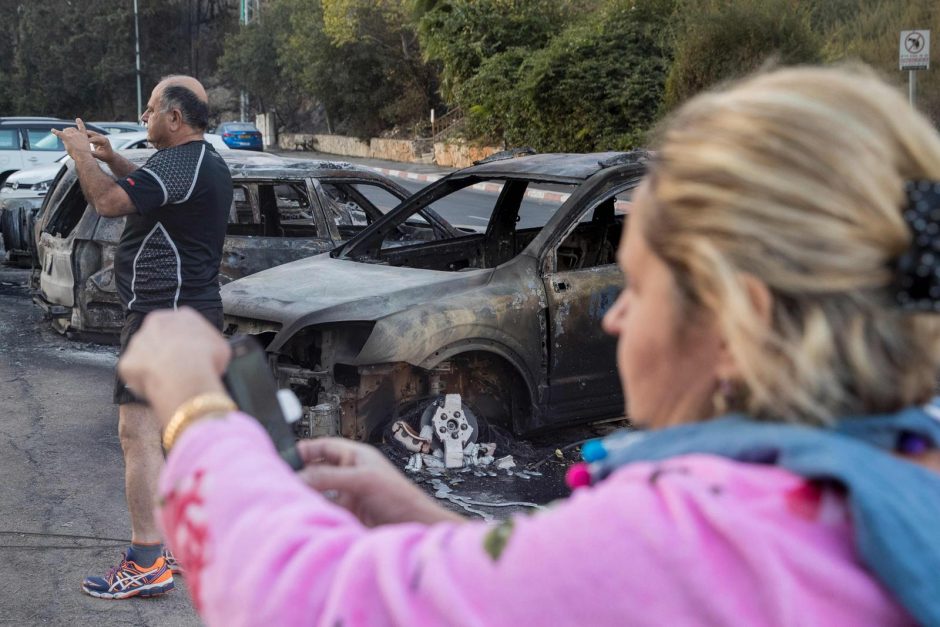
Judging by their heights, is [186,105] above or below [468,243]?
above

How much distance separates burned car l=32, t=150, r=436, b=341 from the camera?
832 cm

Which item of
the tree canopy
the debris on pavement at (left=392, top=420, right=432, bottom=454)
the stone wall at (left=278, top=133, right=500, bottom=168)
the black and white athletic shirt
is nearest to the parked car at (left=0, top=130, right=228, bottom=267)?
the debris on pavement at (left=392, top=420, right=432, bottom=454)

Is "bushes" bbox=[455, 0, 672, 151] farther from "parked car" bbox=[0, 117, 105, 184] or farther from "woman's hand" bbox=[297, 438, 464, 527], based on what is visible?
"woman's hand" bbox=[297, 438, 464, 527]

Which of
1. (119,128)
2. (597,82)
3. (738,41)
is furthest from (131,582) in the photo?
(597,82)

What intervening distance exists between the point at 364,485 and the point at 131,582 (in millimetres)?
3285

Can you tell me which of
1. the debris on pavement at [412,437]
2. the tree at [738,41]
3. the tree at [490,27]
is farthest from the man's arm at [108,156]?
the tree at [490,27]

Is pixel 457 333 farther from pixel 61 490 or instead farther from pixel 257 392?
pixel 257 392

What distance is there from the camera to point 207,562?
1.04 m

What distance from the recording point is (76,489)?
5715 millimetres

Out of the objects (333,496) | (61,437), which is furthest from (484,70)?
(333,496)

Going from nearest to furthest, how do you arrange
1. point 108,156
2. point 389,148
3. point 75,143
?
point 75,143, point 108,156, point 389,148

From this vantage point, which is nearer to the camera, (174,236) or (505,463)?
(174,236)

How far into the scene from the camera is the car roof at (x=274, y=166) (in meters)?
8.70

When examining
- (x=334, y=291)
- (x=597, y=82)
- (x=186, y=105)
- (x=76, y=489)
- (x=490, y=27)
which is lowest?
(x=76, y=489)
